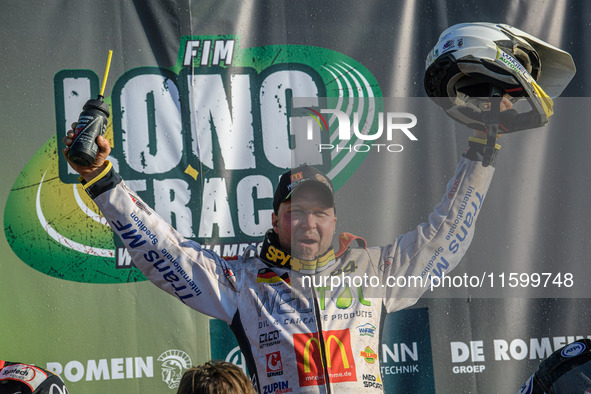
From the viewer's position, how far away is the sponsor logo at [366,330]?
8.45 feet

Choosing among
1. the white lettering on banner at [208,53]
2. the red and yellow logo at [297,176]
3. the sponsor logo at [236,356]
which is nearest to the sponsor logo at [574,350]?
the red and yellow logo at [297,176]

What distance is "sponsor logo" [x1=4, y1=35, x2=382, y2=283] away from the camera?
287 cm

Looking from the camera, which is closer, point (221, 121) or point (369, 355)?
point (369, 355)

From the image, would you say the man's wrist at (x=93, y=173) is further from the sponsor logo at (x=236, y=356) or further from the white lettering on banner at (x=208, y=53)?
the sponsor logo at (x=236, y=356)

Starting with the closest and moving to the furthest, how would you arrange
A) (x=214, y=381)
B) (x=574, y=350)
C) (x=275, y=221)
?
(x=214, y=381), (x=574, y=350), (x=275, y=221)

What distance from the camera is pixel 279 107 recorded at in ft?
9.82

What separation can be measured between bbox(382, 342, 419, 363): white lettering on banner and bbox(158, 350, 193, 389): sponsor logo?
731 mm

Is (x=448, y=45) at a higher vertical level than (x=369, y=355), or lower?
higher

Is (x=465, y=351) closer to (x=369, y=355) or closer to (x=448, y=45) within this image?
(x=369, y=355)

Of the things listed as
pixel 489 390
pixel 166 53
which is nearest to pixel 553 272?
pixel 489 390

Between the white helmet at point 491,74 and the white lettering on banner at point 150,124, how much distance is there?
0.97 meters

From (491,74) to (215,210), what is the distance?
1.11m

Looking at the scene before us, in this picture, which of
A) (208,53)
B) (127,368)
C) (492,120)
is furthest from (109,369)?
(492,120)

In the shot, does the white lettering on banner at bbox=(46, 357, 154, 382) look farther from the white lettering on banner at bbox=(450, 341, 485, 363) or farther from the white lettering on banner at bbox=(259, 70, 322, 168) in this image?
the white lettering on banner at bbox=(450, 341, 485, 363)
